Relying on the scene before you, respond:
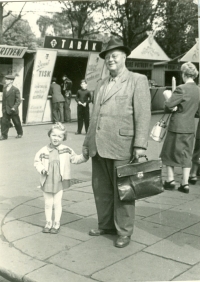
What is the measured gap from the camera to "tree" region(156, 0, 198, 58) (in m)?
17.9

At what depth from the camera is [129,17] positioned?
2030cm

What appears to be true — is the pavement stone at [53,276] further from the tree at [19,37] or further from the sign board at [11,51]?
the tree at [19,37]

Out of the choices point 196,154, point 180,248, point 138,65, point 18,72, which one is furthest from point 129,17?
point 180,248

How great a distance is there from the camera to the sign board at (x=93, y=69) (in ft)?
58.5

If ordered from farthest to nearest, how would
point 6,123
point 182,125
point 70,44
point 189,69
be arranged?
1. point 70,44
2. point 6,123
3. point 182,125
4. point 189,69

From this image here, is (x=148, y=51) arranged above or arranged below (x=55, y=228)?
above

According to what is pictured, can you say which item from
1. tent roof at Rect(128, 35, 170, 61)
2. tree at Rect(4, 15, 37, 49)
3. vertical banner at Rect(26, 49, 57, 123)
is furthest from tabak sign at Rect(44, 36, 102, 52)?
tree at Rect(4, 15, 37, 49)

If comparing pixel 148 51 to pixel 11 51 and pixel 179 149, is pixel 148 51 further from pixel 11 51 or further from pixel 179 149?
pixel 179 149

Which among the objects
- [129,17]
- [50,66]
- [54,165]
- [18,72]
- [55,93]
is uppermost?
[129,17]

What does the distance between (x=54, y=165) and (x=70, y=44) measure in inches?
526

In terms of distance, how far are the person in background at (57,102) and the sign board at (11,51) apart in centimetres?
163

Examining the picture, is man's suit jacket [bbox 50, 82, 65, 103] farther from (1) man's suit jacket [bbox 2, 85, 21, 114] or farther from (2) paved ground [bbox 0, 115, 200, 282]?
(2) paved ground [bbox 0, 115, 200, 282]

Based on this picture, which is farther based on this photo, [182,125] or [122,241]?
[182,125]

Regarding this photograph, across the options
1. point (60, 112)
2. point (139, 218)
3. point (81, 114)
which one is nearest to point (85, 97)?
point (81, 114)
